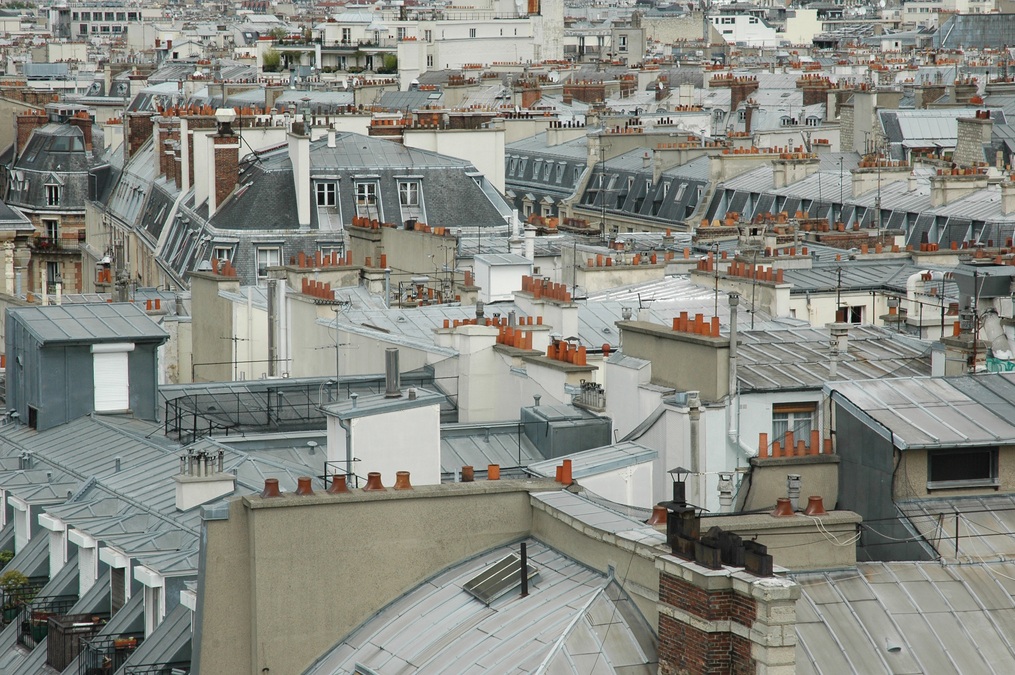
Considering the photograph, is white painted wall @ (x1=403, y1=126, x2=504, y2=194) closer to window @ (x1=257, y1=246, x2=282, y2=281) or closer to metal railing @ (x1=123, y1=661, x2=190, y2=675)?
window @ (x1=257, y1=246, x2=282, y2=281)

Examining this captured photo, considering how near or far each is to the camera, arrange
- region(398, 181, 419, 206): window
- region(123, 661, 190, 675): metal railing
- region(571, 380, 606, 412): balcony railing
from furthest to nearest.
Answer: region(398, 181, 419, 206): window → region(571, 380, 606, 412): balcony railing → region(123, 661, 190, 675): metal railing

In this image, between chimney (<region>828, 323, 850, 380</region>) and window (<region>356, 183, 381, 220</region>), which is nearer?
chimney (<region>828, 323, 850, 380</region>)

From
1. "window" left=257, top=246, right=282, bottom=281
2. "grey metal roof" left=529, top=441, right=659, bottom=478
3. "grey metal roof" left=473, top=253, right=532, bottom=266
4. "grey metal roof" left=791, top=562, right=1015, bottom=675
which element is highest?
"grey metal roof" left=473, top=253, right=532, bottom=266

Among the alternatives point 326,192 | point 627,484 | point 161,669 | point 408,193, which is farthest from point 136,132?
point 161,669

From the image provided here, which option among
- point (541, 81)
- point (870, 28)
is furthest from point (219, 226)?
point (870, 28)

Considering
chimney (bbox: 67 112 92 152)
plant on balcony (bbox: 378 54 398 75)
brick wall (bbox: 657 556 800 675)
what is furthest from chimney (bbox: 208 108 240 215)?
plant on balcony (bbox: 378 54 398 75)

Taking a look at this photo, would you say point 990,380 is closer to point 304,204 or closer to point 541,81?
point 304,204

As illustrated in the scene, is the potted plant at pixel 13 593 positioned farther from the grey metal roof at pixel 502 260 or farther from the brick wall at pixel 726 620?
the grey metal roof at pixel 502 260
